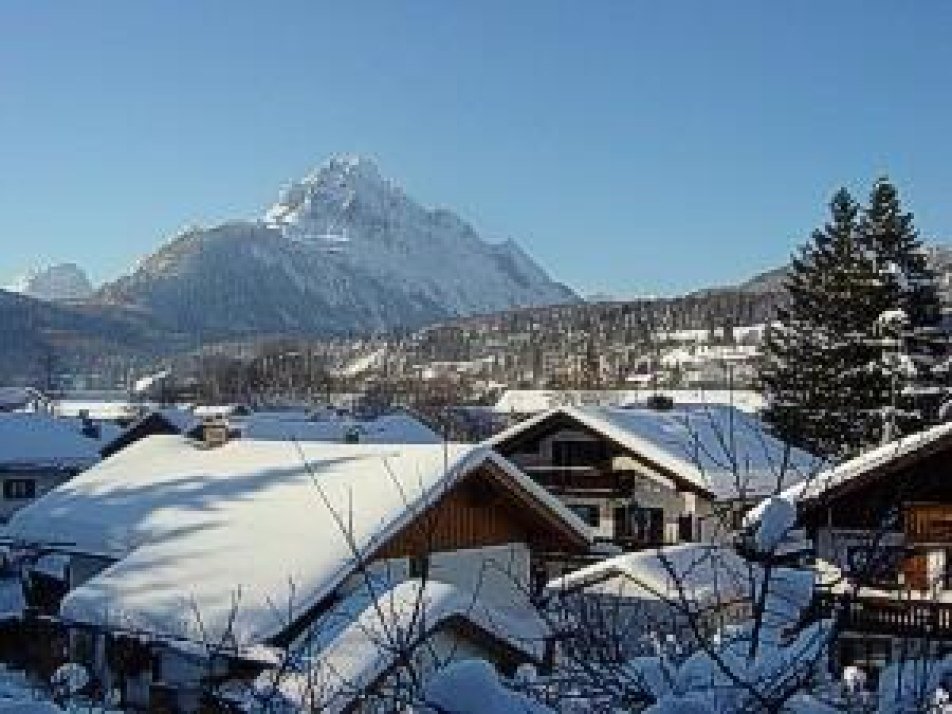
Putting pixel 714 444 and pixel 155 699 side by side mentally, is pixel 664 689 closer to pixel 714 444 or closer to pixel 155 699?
pixel 155 699

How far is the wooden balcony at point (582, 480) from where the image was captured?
1331 inches

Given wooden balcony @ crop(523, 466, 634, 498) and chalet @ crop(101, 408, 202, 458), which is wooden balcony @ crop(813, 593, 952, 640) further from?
chalet @ crop(101, 408, 202, 458)

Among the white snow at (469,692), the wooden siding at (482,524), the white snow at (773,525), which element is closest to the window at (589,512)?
the wooden siding at (482,524)

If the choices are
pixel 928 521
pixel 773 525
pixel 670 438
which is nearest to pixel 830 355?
pixel 670 438

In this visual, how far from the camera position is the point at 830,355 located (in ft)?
139

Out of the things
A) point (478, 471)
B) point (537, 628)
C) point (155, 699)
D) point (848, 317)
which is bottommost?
point (155, 699)

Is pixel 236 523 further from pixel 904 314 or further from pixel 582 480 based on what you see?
pixel 904 314

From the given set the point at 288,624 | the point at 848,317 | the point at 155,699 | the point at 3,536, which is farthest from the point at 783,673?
the point at 848,317

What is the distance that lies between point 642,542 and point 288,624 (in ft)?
59.3

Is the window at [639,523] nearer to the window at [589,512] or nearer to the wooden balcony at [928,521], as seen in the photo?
the window at [589,512]

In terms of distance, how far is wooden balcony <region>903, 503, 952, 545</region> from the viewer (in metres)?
17.8

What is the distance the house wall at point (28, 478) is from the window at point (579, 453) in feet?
70.0

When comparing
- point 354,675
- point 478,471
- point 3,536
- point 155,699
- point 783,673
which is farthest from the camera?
point 3,536

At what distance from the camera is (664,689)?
10.8 feet
